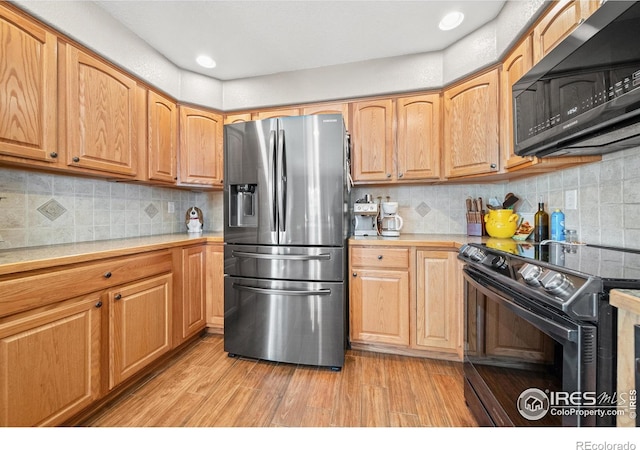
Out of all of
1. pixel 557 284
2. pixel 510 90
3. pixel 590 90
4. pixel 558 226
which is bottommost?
pixel 557 284

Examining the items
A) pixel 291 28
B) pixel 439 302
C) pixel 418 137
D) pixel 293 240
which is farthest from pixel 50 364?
pixel 418 137

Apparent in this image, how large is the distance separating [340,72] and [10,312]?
8.36ft

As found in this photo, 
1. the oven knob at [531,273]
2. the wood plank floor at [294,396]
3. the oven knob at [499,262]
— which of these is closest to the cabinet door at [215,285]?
the wood plank floor at [294,396]

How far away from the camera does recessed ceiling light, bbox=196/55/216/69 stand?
225cm

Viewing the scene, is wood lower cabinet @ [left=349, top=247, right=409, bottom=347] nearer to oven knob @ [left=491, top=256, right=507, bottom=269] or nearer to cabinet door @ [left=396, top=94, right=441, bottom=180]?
cabinet door @ [left=396, top=94, right=441, bottom=180]

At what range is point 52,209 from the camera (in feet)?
5.77

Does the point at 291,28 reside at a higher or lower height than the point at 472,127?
higher

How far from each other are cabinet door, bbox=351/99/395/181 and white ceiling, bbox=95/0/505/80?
0.42m

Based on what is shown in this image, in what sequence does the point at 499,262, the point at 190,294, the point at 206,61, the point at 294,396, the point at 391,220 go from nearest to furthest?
the point at 499,262, the point at 294,396, the point at 190,294, the point at 206,61, the point at 391,220

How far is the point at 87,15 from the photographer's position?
65.6 inches

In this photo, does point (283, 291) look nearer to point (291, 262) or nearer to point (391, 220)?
point (291, 262)

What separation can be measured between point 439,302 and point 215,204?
7.90ft
